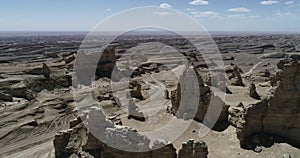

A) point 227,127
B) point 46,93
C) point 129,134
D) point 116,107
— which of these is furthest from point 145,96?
point 129,134

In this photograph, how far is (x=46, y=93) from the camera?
45.2 metres

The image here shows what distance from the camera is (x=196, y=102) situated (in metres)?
27.8

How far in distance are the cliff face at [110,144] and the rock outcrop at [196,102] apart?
872 cm

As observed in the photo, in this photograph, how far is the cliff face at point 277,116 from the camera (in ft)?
73.2

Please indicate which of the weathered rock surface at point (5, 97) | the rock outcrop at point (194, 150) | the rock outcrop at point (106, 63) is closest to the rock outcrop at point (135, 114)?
the rock outcrop at point (194, 150)

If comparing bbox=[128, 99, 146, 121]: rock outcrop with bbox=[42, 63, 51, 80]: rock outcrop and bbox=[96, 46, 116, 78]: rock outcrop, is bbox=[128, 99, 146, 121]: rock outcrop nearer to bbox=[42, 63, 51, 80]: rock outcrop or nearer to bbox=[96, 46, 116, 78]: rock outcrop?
bbox=[96, 46, 116, 78]: rock outcrop

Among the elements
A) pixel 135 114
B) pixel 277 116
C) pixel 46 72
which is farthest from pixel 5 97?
pixel 277 116

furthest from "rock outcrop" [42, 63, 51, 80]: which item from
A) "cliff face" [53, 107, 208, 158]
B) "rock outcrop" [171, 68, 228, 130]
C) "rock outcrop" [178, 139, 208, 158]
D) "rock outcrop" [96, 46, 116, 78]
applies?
"rock outcrop" [178, 139, 208, 158]

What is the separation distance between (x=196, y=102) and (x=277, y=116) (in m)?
6.97

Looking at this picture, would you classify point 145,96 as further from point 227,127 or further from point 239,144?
point 239,144

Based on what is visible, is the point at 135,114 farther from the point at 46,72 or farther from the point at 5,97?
the point at 46,72

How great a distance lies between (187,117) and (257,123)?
20.8 feet

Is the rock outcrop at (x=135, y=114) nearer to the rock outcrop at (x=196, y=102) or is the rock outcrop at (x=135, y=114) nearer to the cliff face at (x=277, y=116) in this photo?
the rock outcrop at (x=196, y=102)

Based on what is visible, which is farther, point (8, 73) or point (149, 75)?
point (149, 75)
